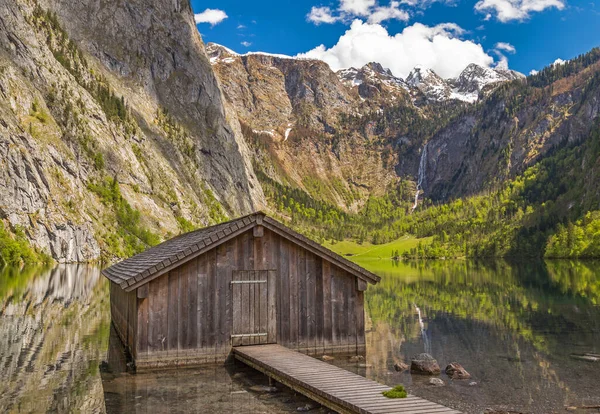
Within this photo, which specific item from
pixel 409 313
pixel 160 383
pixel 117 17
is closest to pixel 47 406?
pixel 160 383

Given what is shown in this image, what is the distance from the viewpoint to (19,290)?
5156cm

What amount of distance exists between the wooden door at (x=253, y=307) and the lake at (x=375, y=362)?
140cm

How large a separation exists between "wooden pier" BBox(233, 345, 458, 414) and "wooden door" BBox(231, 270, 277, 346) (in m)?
0.74

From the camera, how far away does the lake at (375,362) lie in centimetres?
1630

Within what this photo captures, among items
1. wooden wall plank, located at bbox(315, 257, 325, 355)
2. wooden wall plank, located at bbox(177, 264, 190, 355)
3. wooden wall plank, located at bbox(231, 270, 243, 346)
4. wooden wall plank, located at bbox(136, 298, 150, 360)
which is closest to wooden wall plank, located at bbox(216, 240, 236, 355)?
wooden wall plank, located at bbox(231, 270, 243, 346)

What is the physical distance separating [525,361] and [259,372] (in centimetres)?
1220

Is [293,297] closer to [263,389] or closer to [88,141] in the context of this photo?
[263,389]

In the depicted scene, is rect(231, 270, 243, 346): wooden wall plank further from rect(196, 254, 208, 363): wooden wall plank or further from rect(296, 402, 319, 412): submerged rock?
rect(296, 402, 319, 412): submerged rock

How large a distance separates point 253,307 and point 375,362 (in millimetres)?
5714

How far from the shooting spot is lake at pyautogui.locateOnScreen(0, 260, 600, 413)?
642 inches

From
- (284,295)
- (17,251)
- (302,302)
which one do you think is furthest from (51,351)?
(17,251)

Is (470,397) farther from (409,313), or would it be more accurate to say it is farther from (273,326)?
(409,313)

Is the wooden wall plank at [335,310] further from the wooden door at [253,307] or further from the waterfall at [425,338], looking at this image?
the waterfall at [425,338]

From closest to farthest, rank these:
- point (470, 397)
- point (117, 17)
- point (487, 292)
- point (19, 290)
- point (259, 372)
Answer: point (470, 397)
point (259, 372)
point (19, 290)
point (487, 292)
point (117, 17)
